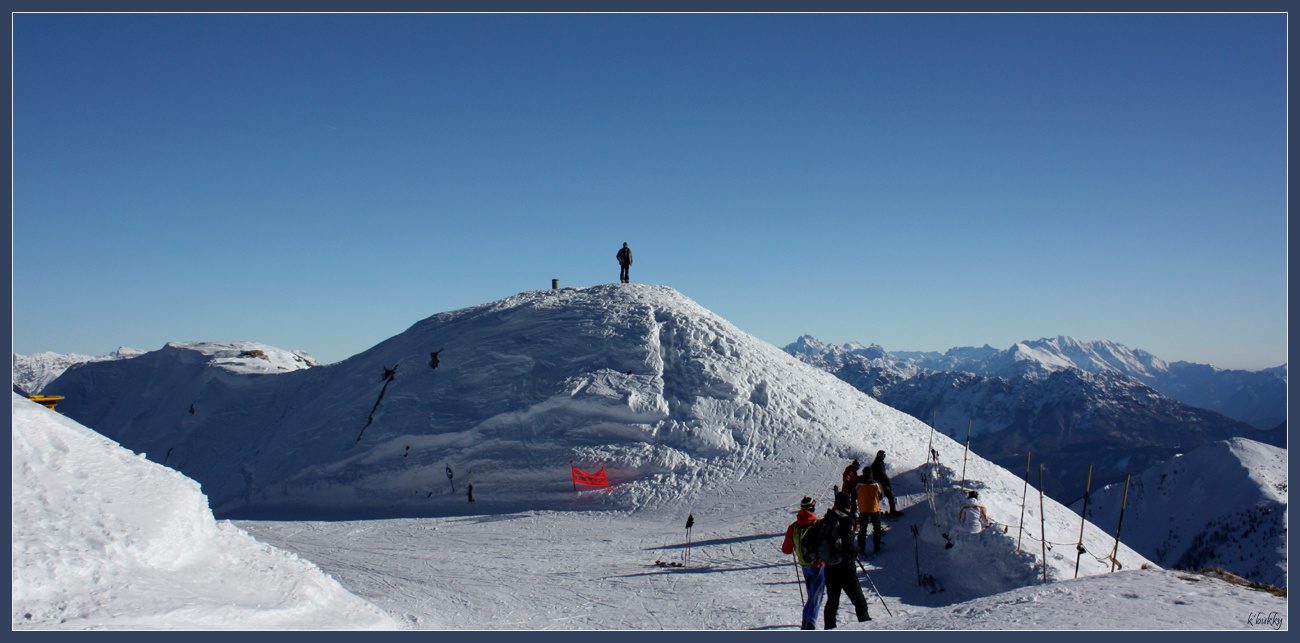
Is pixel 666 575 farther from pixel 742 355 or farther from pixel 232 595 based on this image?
A: pixel 742 355

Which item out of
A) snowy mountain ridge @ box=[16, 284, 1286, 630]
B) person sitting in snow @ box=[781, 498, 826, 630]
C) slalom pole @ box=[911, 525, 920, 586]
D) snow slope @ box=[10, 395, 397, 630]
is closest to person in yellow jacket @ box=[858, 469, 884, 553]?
snowy mountain ridge @ box=[16, 284, 1286, 630]

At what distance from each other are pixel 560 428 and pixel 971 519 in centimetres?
1307

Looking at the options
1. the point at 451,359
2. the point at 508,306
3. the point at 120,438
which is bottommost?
the point at 120,438

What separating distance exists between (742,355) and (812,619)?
1903 cm

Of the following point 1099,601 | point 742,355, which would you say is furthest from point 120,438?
point 1099,601

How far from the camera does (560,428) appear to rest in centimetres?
2273

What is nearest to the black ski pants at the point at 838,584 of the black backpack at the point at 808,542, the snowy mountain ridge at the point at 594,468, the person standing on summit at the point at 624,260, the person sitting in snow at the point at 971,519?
the black backpack at the point at 808,542

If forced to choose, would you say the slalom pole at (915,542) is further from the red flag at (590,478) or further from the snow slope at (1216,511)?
the snow slope at (1216,511)

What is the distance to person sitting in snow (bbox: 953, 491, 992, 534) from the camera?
1287 cm

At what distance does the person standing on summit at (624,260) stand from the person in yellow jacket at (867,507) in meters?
20.8

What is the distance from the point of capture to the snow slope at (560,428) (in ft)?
65.7

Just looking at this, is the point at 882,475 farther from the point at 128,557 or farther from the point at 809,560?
the point at 128,557

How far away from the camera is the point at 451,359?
26766 mm

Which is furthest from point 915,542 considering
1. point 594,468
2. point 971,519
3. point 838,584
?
point 594,468
